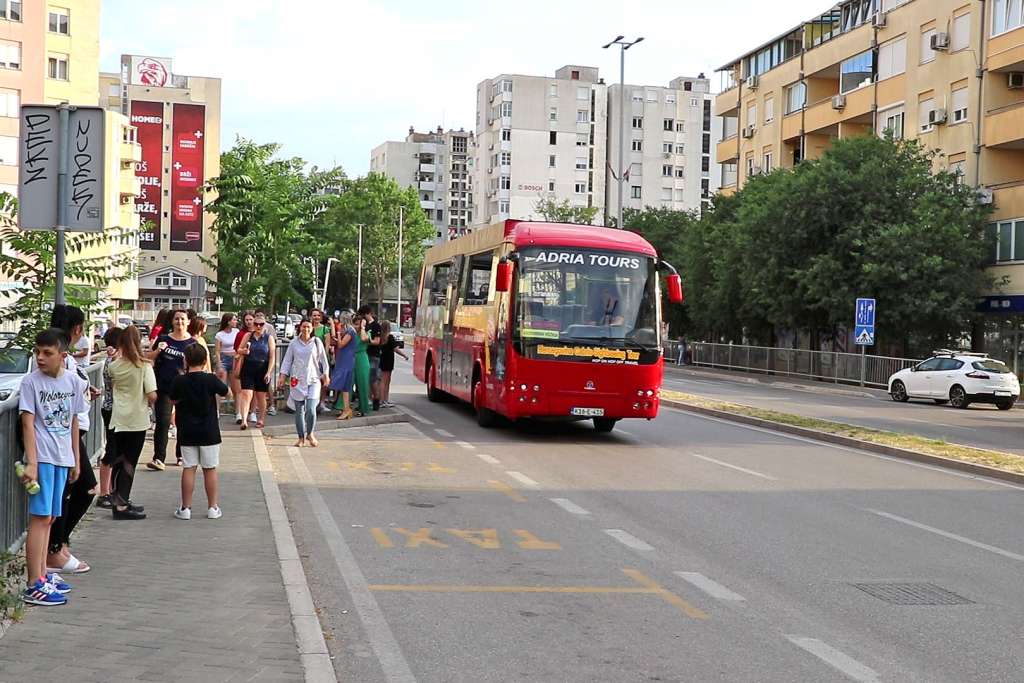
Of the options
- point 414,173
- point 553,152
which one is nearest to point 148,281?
point 553,152

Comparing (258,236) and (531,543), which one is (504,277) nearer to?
(531,543)

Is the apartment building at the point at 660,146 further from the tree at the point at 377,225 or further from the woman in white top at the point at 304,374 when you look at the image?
the woman in white top at the point at 304,374

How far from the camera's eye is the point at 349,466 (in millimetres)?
16141

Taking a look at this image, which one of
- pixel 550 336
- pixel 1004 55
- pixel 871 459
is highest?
pixel 1004 55

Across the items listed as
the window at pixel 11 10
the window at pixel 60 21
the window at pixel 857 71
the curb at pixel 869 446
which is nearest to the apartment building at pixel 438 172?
the window at pixel 60 21

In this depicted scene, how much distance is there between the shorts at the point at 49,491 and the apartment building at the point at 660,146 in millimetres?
126483

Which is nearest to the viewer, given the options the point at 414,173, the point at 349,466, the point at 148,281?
the point at 349,466

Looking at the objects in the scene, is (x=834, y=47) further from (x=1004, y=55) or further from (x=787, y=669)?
(x=787, y=669)

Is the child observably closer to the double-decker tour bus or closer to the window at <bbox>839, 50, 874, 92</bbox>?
the double-decker tour bus

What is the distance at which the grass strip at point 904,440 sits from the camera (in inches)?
724

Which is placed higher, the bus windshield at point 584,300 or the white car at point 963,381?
the bus windshield at point 584,300

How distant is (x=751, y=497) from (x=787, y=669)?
7.38m

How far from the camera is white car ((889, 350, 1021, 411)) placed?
121ft

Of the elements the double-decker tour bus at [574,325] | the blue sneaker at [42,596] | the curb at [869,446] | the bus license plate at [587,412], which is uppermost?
the double-decker tour bus at [574,325]
